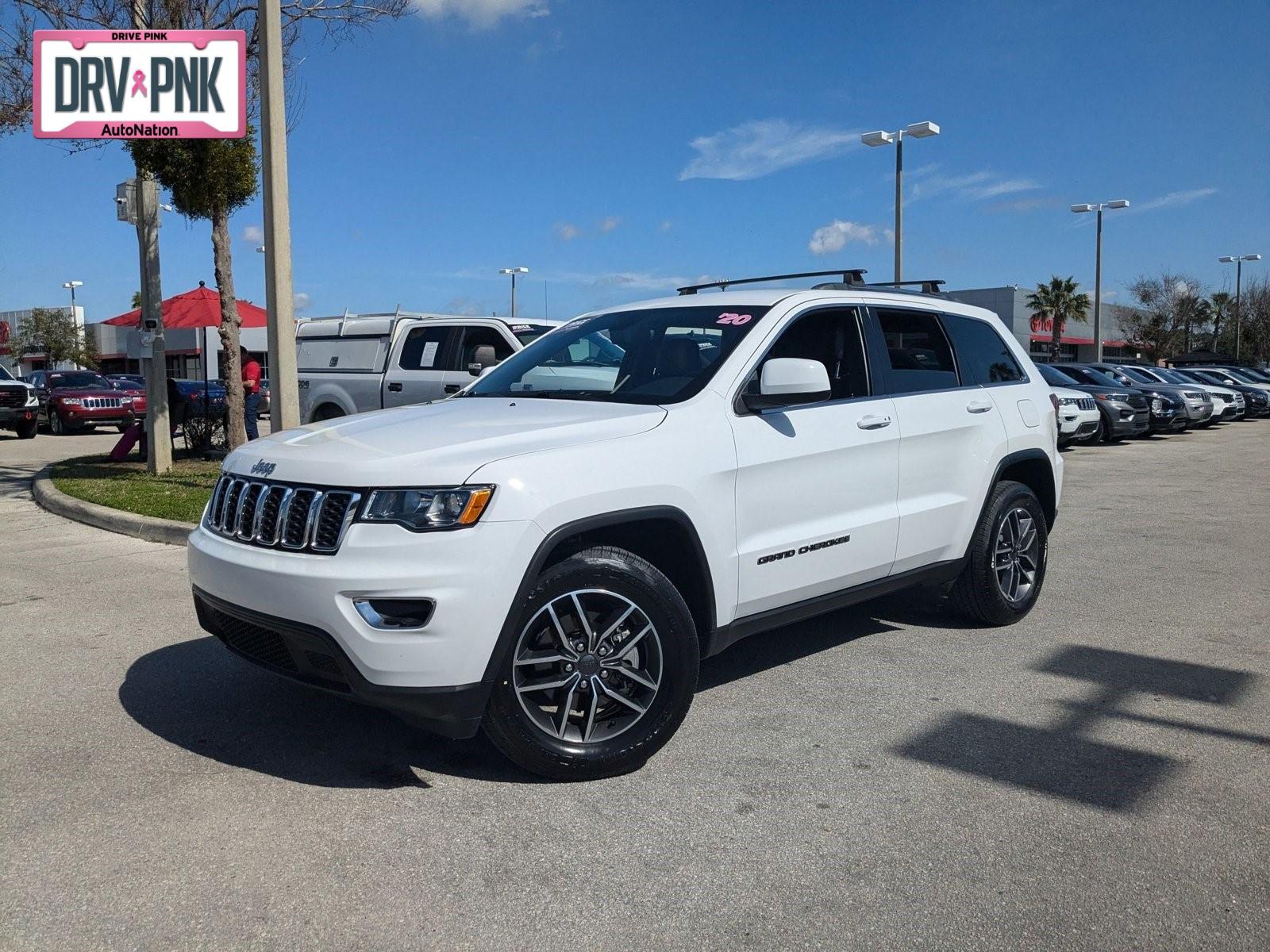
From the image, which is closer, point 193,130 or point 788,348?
point 788,348

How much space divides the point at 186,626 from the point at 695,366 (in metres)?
3.34

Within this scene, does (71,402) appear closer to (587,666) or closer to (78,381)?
(78,381)

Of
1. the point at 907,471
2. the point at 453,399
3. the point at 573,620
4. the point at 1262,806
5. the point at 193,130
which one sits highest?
the point at 193,130

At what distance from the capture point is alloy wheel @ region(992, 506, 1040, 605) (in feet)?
19.1

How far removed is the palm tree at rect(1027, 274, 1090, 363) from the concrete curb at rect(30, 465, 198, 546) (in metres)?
55.1

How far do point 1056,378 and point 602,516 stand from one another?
19.1 m

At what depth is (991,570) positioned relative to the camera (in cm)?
568

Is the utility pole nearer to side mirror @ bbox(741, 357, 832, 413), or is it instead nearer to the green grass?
the green grass

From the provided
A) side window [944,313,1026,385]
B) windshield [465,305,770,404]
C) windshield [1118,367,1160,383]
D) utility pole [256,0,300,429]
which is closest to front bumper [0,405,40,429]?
utility pole [256,0,300,429]

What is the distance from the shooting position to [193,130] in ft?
39.9

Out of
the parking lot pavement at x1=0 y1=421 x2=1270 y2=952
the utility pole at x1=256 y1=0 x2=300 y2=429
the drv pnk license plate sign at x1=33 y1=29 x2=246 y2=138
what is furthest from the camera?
the drv pnk license plate sign at x1=33 y1=29 x2=246 y2=138

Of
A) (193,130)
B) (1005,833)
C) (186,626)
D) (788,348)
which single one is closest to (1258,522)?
(788,348)

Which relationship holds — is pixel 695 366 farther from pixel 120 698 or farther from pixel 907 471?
pixel 120 698

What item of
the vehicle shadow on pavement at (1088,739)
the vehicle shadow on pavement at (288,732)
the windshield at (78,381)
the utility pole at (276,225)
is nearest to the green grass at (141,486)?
the utility pole at (276,225)
